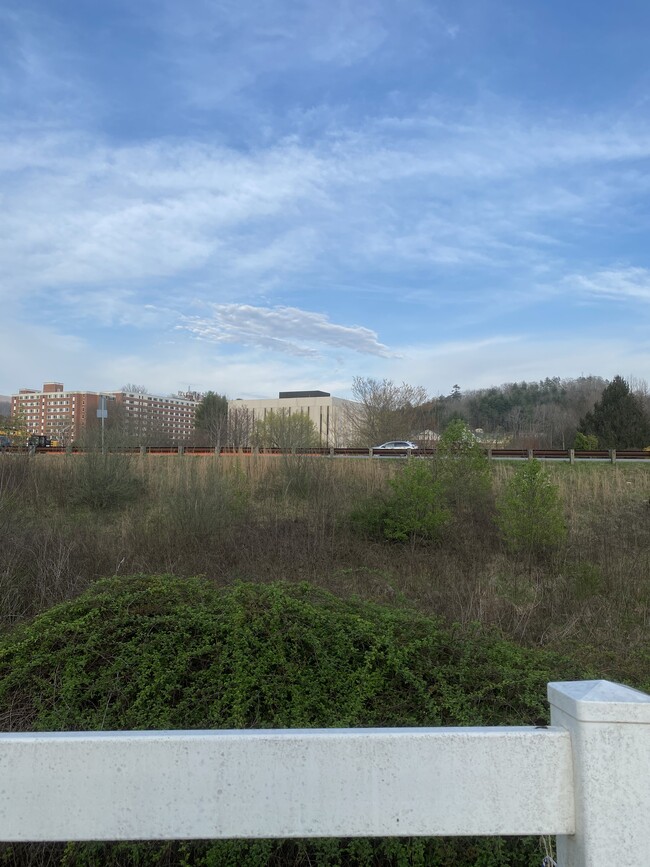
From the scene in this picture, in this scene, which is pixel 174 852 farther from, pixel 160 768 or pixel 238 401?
pixel 238 401

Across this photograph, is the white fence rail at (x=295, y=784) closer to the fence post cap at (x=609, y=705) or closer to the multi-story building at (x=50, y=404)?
the fence post cap at (x=609, y=705)

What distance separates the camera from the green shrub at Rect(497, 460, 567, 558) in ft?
38.6

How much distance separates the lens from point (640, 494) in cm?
2006

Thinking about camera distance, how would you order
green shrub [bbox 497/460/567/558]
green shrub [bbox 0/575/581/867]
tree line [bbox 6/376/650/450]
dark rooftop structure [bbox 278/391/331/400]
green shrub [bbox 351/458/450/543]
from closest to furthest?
green shrub [bbox 0/575/581/867] → green shrub [bbox 497/460/567/558] → green shrub [bbox 351/458/450/543] → tree line [bbox 6/376/650/450] → dark rooftop structure [bbox 278/391/331/400]

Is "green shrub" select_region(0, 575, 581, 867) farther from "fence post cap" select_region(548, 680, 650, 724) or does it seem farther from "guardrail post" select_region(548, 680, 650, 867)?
"fence post cap" select_region(548, 680, 650, 724)

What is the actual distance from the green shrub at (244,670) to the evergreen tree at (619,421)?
39358 millimetres

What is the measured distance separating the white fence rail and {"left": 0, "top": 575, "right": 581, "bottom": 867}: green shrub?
63.4 inches

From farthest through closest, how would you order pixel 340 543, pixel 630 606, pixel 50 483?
1. pixel 50 483
2. pixel 340 543
3. pixel 630 606

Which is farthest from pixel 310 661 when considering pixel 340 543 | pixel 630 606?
pixel 340 543

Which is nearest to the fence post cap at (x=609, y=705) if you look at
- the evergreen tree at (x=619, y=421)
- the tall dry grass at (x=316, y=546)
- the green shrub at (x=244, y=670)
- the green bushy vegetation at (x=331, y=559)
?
the green bushy vegetation at (x=331, y=559)

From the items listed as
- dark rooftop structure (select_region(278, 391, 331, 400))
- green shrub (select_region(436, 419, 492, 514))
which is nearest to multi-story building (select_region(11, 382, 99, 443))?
dark rooftop structure (select_region(278, 391, 331, 400))

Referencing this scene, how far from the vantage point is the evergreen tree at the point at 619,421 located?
1571 inches

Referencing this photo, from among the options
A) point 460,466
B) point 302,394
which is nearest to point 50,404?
point 302,394

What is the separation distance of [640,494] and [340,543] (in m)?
12.4
